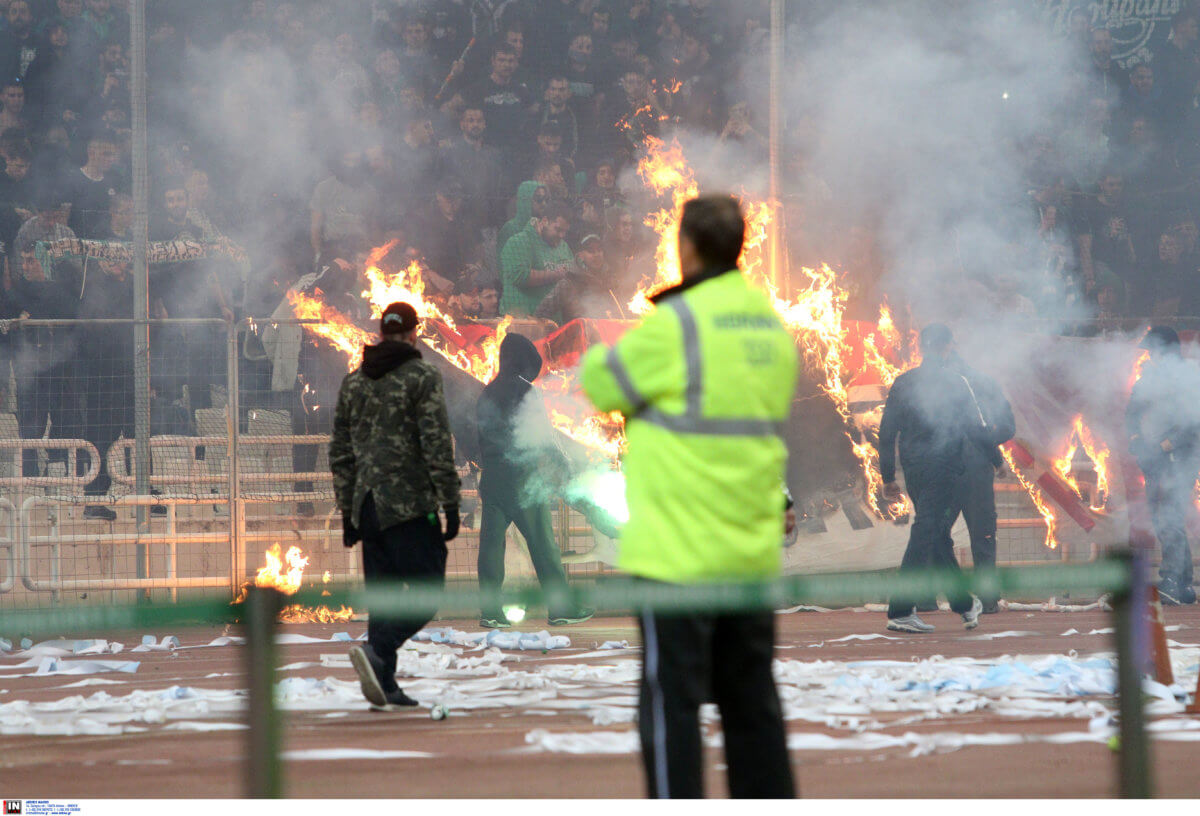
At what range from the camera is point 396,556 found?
620cm

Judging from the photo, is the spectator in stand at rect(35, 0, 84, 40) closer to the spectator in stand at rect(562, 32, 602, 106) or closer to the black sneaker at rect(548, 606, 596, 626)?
the spectator in stand at rect(562, 32, 602, 106)

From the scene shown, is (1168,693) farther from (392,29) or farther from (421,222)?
(392,29)

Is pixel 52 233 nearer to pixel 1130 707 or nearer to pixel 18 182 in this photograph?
pixel 18 182

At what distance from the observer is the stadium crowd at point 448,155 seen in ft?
39.2

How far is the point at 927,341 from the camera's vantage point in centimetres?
941

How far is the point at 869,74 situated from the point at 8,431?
8.60m

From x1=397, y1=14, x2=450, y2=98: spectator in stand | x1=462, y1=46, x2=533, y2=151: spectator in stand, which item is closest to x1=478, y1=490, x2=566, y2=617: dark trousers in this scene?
x1=462, y1=46, x2=533, y2=151: spectator in stand

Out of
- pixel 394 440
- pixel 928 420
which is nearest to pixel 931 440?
pixel 928 420

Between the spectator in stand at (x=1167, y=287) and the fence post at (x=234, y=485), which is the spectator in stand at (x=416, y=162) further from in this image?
the spectator in stand at (x=1167, y=287)

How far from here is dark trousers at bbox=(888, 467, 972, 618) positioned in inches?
365

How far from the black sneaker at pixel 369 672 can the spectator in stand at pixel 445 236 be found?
6.62m

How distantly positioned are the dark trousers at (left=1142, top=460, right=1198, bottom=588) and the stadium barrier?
7311 millimetres

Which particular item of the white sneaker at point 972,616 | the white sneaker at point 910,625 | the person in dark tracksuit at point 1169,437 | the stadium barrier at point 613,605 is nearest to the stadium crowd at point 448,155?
the person in dark tracksuit at point 1169,437

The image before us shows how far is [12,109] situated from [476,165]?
4007mm
